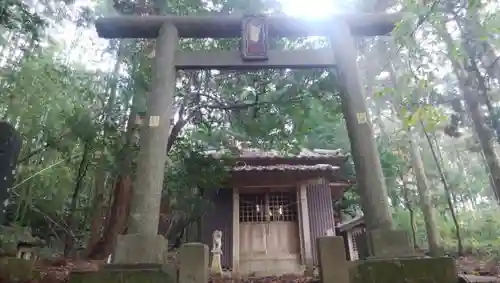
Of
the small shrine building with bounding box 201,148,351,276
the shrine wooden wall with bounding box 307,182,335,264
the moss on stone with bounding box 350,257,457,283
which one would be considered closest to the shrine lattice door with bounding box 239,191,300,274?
the small shrine building with bounding box 201,148,351,276

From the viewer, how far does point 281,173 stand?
10953 millimetres

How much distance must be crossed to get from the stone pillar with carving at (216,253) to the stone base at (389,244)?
19.8ft

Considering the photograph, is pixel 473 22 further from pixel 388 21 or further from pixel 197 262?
pixel 197 262

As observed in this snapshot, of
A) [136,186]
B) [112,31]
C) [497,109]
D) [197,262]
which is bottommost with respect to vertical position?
[197,262]

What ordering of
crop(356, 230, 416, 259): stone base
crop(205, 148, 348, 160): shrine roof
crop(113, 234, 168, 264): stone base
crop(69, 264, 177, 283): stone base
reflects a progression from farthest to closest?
crop(205, 148, 348, 160): shrine roof → crop(356, 230, 416, 259): stone base → crop(113, 234, 168, 264): stone base → crop(69, 264, 177, 283): stone base

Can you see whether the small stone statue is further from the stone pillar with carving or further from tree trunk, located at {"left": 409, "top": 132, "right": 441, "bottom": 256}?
tree trunk, located at {"left": 409, "top": 132, "right": 441, "bottom": 256}

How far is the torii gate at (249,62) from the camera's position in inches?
182

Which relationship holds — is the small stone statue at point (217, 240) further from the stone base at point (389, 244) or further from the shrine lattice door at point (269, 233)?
the stone base at point (389, 244)

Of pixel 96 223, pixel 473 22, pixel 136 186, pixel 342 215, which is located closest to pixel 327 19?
Result: pixel 473 22

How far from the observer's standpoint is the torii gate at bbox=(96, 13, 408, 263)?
462 centimetres

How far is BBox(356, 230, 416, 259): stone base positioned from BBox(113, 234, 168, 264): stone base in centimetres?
245

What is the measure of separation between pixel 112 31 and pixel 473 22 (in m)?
5.78

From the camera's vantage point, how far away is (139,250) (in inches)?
162

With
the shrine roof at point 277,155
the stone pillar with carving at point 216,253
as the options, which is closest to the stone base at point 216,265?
the stone pillar with carving at point 216,253
